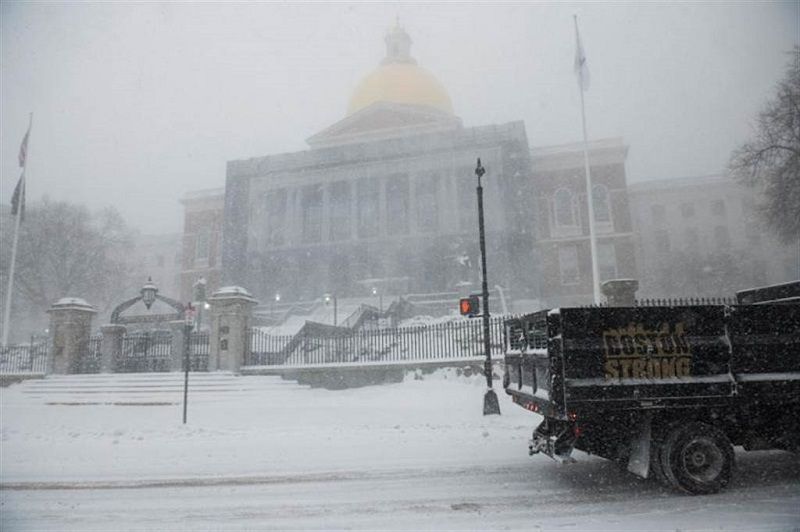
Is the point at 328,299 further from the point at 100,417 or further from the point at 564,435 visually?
the point at 564,435

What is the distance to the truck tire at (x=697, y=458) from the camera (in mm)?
5699

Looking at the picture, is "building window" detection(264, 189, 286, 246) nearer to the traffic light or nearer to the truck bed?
the traffic light

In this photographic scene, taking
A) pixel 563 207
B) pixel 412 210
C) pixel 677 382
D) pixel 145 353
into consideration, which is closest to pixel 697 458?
pixel 677 382

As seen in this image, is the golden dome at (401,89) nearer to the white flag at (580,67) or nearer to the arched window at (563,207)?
the arched window at (563,207)

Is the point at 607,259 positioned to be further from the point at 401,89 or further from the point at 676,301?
the point at 676,301

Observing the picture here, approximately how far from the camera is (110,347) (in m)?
19.9

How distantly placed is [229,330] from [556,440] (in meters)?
14.2

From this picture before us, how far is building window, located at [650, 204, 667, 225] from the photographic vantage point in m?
60.8

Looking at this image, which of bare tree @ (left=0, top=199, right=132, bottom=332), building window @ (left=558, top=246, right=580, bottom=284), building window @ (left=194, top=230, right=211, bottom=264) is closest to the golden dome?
building window @ (left=558, top=246, right=580, bottom=284)

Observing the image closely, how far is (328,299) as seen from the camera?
116ft

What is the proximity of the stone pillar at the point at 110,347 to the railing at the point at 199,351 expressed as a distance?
2.85 meters

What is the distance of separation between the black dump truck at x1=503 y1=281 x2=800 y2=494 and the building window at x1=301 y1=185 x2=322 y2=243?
42.5 metres

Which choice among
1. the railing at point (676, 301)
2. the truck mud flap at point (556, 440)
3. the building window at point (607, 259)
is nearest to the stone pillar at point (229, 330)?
the railing at point (676, 301)

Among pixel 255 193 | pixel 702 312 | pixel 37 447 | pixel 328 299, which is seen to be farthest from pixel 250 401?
pixel 255 193
